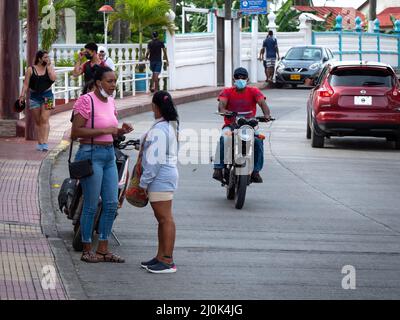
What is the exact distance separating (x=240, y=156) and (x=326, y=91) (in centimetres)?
792

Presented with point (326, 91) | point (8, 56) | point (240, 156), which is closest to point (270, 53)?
point (326, 91)

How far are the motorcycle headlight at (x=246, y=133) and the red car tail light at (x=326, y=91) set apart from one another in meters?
7.55

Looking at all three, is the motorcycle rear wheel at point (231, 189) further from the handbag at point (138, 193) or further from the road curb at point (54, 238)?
the handbag at point (138, 193)

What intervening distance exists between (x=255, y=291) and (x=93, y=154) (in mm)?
2160

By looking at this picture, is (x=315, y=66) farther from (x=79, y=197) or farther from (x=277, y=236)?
(x=79, y=197)

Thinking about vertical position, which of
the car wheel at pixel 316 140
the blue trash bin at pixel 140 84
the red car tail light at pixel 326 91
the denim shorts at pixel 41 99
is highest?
the denim shorts at pixel 41 99

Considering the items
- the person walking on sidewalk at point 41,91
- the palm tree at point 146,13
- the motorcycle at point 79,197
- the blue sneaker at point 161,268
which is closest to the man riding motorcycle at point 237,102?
the motorcycle at point 79,197

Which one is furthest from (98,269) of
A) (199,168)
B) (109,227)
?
(199,168)

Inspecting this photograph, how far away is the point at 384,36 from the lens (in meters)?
54.5

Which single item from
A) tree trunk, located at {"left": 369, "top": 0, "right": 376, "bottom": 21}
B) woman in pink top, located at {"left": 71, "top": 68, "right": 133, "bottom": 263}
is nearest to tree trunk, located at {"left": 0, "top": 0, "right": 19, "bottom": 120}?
woman in pink top, located at {"left": 71, "top": 68, "right": 133, "bottom": 263}

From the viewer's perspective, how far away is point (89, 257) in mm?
11031

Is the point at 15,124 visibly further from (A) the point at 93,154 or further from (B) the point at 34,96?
(A) the point at 93,154

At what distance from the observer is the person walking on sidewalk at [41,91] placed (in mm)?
19672

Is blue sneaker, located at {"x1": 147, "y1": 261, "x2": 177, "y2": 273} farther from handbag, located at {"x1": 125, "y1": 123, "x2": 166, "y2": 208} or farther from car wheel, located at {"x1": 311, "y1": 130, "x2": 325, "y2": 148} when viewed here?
car wheel, located at {"x1": 311, "y1": 130, "x2": 325, "y2": 148}
